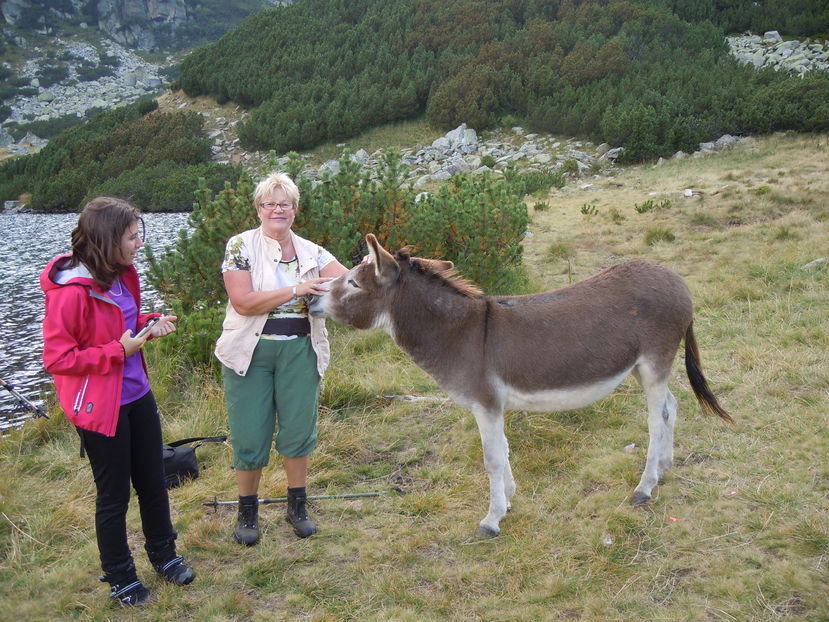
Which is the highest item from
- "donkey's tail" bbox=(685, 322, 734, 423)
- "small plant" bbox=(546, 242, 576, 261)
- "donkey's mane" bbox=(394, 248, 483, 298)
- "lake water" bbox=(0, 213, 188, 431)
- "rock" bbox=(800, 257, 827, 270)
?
"donkey's mane" bbox=(394, 248, 483, 298)

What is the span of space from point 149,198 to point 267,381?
25.5 metres

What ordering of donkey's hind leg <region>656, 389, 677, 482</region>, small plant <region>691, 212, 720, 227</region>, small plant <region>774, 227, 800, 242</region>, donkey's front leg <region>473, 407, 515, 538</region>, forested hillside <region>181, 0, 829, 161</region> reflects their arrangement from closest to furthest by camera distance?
donkey's front leg <region>473, 407, 515, 538</region> < donkey's hind leg <region>656, 389, 677, 482</region> < small plant <region>774, 227, 800, 242</region> < small plant <region>691, 212, 720, 227</region> < forested hillside <region>181, 0, 829, 161</region>

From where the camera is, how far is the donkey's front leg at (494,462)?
4.11m

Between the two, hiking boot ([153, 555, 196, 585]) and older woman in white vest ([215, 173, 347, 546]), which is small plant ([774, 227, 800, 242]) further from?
hiking boot ([153, 555, 196, 585])

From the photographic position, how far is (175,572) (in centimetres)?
392

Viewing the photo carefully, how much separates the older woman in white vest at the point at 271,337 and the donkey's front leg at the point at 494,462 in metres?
1.20

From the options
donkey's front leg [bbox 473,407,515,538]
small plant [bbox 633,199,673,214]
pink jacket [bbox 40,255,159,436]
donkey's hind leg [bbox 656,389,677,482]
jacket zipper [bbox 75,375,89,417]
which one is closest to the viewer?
pink jacket [bbox 40,255,159,436]

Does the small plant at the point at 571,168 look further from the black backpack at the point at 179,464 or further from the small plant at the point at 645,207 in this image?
the black backpack at the point at 179,464

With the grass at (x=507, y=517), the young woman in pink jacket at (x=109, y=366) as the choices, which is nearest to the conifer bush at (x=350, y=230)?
the grass at (x=507, y=517)

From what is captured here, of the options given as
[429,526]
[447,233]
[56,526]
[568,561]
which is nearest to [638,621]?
[568,561]

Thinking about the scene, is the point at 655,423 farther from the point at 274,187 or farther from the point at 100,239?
the point at 100,239

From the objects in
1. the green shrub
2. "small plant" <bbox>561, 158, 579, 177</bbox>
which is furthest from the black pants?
the green shrub

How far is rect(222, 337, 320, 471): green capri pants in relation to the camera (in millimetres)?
4016

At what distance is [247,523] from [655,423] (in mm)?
3096
